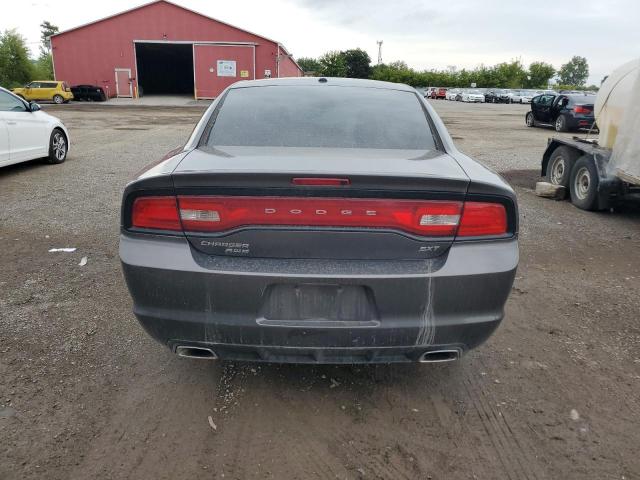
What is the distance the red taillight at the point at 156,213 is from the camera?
2270 mm

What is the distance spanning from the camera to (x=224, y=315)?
226 centimetres

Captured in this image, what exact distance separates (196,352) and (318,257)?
768 mm

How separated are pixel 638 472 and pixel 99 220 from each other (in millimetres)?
5683

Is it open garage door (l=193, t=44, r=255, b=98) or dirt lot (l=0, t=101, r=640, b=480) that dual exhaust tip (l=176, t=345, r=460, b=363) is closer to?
dirt lot (l=0, t=101, r=640, b=480)

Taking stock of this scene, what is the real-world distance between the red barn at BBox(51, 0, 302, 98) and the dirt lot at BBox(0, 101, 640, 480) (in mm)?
37463

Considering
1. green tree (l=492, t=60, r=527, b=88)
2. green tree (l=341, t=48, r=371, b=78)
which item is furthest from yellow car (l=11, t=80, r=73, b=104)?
green tree (l=492, t=60, r=527, b=88)

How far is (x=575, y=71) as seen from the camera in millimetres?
143125

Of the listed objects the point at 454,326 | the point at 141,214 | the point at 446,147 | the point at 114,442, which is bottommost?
the point at 114,442

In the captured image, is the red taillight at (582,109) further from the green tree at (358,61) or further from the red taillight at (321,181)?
the green tree at (358,61)

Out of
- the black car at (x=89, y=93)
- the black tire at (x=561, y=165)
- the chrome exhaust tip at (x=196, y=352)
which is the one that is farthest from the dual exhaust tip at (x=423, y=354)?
the black car at (x=89, y=93)

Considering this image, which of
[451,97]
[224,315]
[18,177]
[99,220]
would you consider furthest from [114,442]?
[451,97]

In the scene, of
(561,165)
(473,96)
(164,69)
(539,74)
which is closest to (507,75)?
(539,74)

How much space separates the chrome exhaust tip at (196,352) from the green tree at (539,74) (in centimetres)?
9612

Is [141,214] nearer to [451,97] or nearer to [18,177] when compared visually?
[18,177]
